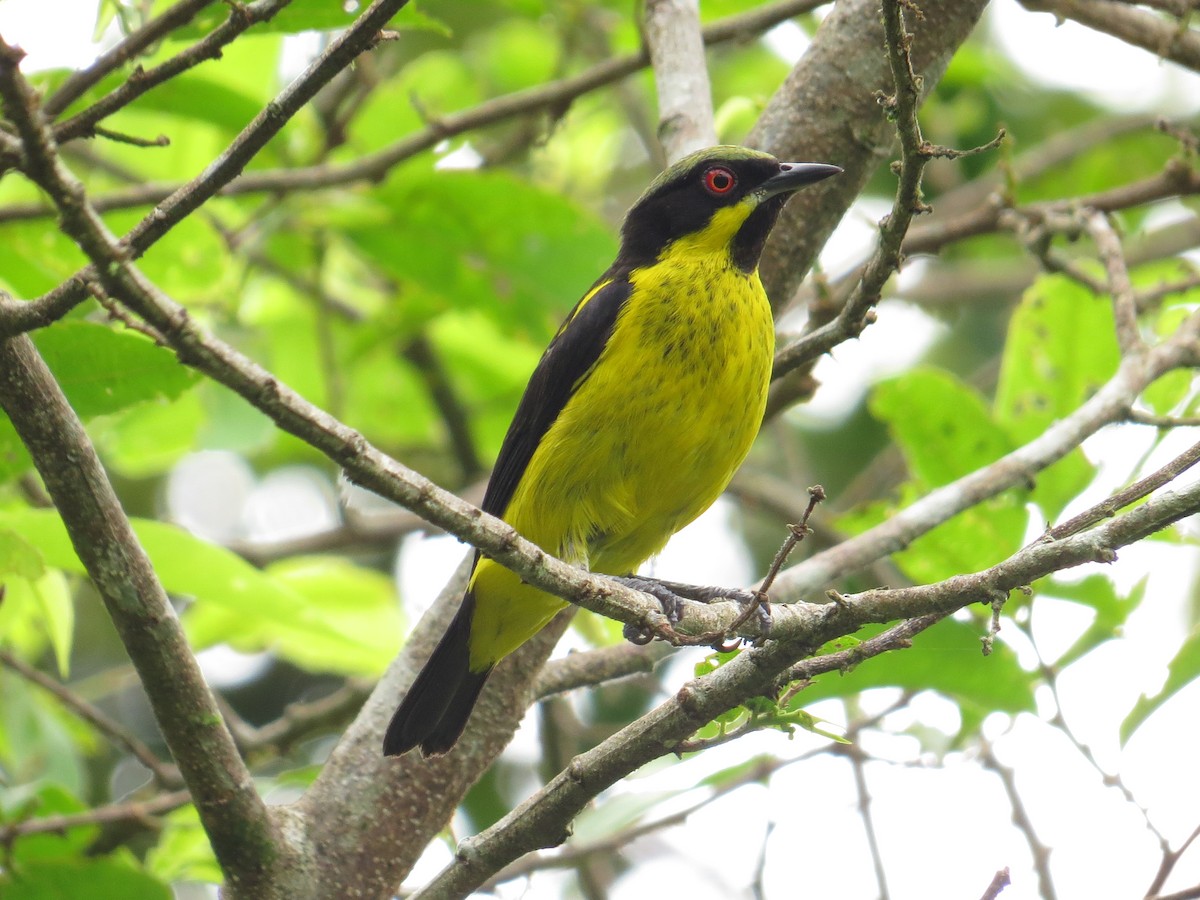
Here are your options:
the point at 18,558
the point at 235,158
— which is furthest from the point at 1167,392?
the point at 18,558

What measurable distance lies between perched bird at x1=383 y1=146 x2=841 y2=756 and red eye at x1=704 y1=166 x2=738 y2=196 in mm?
13

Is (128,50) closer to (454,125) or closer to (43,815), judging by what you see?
(454,125)

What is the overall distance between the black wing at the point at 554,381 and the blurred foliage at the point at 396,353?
72cm

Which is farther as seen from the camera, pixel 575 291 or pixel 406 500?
pixel 575 291

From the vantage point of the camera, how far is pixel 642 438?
3848 mm

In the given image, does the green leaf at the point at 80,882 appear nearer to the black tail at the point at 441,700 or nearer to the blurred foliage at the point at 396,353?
the blurred foliage at the point at 396,353

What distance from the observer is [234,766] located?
3041 mm

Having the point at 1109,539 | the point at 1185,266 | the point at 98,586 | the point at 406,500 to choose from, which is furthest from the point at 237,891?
the point at 1185,266

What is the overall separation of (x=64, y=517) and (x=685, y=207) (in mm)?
2554

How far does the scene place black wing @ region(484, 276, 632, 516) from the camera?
411 cm

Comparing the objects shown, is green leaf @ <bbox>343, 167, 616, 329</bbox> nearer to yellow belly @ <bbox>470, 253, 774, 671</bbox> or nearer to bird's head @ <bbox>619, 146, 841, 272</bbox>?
bird's head @ <bbox>619, 146, 841, 272</bbox>

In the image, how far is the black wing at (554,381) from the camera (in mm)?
4105

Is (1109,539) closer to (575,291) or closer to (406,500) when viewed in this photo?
(406,500)

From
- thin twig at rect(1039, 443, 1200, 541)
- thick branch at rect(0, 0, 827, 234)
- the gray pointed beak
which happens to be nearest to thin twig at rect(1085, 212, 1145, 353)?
the gray pointed beak
